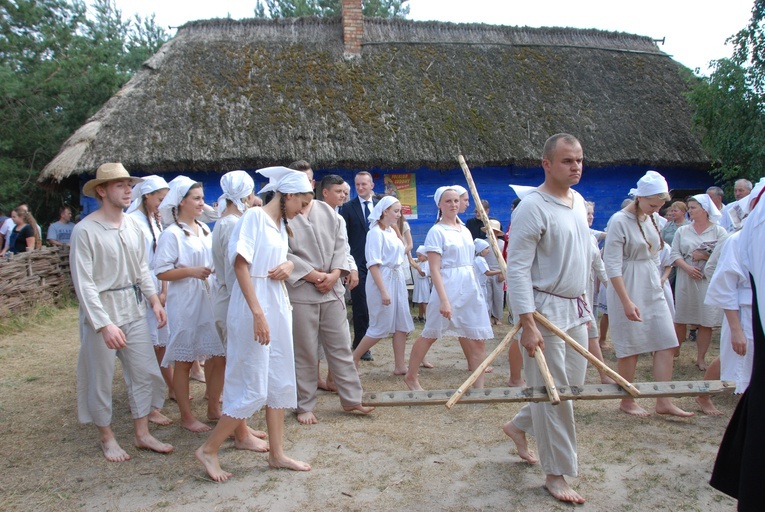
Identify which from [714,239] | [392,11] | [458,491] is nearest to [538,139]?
[714,239]

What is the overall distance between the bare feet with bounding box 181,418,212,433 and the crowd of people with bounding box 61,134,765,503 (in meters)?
0.02

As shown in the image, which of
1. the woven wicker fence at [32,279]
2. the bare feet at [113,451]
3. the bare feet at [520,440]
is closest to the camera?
the bare feet at [520,440]

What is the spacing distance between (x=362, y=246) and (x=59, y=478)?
12.6 feet

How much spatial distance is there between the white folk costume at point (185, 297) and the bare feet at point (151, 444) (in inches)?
23.2

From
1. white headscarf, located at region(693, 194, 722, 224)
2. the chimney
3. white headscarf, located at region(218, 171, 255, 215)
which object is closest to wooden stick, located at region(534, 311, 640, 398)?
white headscarf, located at region(218, 171, 255, 215)

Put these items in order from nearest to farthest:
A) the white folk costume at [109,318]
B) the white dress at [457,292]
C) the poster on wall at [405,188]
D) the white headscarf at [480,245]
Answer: the white folk costume at [109,318] → the white dress at [457,292] → the white headscarf at [480,245] → the poster on wall at [405,188]

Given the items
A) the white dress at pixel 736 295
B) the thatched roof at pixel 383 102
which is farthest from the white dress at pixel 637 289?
the thatched roof at pixel 383 102

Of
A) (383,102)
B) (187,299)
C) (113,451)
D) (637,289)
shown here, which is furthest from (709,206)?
(383,102)

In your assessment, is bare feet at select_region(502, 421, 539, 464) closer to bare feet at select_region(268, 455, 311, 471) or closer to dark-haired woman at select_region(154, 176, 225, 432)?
bare feet at select_region(268, 455, 311, 471)

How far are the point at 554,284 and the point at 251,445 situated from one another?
227 cm

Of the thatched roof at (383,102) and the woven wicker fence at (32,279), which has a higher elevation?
the thatched roof at (383,102)

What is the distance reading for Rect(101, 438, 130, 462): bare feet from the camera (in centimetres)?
405

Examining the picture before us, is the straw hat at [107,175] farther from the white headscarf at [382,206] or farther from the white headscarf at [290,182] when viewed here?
the white headscarf at [382,206]

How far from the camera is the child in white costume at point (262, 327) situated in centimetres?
357
